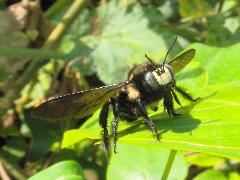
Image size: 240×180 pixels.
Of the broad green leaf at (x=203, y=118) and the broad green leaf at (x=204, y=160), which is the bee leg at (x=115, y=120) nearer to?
the broad green leaf at (x=203, y=118)

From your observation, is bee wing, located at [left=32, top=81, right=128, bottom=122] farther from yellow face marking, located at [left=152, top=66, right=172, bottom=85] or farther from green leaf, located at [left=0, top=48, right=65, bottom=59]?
green leaf, located at [left=0, top=48, right=65, bottom=59]

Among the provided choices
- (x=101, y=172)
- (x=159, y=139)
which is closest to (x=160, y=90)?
(x=159, y=139)

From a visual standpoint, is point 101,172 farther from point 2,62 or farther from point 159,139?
point 159,139

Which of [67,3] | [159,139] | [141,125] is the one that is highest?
[159,139]

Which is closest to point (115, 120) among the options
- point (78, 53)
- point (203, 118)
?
point (203, 118)

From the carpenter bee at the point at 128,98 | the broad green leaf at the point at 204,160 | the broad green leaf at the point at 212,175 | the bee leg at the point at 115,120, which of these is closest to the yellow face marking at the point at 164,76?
the carpenter bee at the point at 128,98

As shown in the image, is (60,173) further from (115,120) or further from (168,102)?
(168,102)

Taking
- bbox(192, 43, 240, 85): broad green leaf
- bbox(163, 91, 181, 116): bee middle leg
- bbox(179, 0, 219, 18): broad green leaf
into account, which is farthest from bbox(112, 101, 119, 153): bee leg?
bbox(179, 0, 219, 18): broad green leaf

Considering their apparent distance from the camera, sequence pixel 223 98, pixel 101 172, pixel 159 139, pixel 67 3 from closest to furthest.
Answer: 1. pixel 159 139
2. pixel 223 98
3. pixel 101 172
4. pixel 67 3
